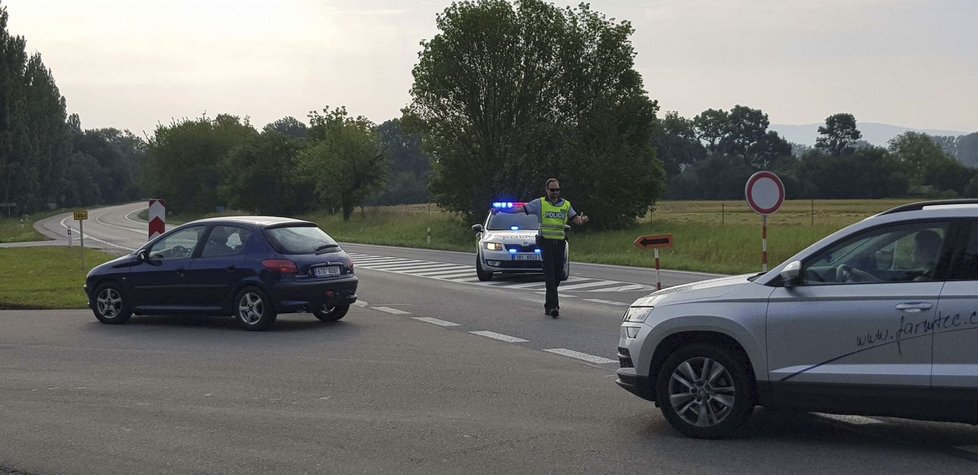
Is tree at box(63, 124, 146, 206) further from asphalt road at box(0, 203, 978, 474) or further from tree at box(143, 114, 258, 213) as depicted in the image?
asphalt road at box(0, 203, 978, 474)

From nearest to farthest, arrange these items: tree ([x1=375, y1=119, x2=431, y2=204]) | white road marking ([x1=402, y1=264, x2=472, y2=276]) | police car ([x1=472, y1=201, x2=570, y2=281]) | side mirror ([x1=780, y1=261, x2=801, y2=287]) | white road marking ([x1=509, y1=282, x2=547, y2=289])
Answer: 1. side mirror ([x1=780, y1=261, x2=801, y2=287])
2. white road marking ([x1=509, y1=282, x2=547, y2=289])
3. police car ([x1=472, y1=201, x2=570, y2=281])
4. white road marking ([x1=402, y1=264, x2=472, y2=276])
5. tree ([x1=375, y1=119, x2=431, y2=204])

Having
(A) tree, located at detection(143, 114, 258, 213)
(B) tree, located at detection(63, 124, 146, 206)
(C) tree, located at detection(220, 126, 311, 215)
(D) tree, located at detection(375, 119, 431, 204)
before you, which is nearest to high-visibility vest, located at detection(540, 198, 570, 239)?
(C) tree, located at detection(220, 126, 311, 215)

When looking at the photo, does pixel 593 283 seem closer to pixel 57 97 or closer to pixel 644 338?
pixel 644 338

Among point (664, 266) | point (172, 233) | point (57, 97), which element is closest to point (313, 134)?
point (57, 97)

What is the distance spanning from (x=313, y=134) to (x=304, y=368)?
227ft

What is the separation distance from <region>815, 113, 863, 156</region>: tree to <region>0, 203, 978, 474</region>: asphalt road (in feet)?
373

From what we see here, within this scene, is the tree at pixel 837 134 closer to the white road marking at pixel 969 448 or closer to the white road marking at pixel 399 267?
the white road marking at pixel 399 267

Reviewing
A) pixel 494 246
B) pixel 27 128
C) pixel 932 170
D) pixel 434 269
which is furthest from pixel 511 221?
pixel 27 128

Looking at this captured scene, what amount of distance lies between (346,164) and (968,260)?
2617 inches

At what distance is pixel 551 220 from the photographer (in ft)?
48.4

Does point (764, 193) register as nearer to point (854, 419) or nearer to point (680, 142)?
point (854, 419)

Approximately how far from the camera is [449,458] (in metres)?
6.66

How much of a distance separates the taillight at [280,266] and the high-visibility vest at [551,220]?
3461 millimetres

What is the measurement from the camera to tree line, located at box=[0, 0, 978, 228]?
4950 cm
